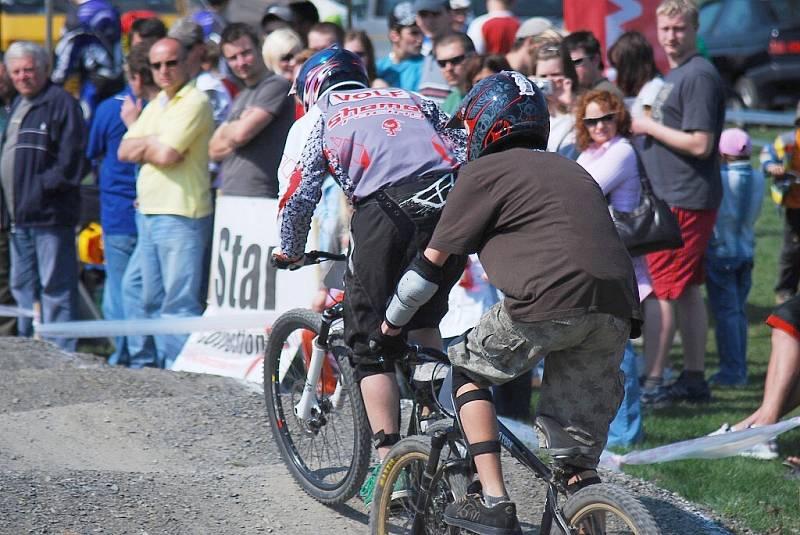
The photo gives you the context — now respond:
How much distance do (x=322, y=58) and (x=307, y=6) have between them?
545cm

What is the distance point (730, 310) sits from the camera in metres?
8.47

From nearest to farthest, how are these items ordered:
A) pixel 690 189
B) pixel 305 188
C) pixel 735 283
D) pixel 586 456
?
pixel 586 456 < pixel 305 188 < pixel 690 189 < pixel 735 283

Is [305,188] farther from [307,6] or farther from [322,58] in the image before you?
[307,6]

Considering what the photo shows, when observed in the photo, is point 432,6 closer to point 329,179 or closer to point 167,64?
point 167,64

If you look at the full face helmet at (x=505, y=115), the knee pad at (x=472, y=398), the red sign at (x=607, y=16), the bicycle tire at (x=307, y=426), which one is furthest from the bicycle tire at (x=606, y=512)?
the red sign at (x=607, y=16)

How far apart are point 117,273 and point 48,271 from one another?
0.50 m

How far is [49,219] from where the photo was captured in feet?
29.8

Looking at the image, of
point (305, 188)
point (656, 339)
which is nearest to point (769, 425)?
point (656, 339)

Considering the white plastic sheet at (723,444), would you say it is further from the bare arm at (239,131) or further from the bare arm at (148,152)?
the bare arm at (148,152)

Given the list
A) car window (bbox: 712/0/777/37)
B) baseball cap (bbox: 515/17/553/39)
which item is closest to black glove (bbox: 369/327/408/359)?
baseball cap (bbox: 515/17/553/39)

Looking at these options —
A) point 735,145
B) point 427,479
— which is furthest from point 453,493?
point 735,145

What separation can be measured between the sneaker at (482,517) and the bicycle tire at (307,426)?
1.05m

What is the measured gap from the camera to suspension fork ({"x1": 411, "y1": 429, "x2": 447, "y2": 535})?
14.7 ft

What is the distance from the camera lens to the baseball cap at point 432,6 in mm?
9570
